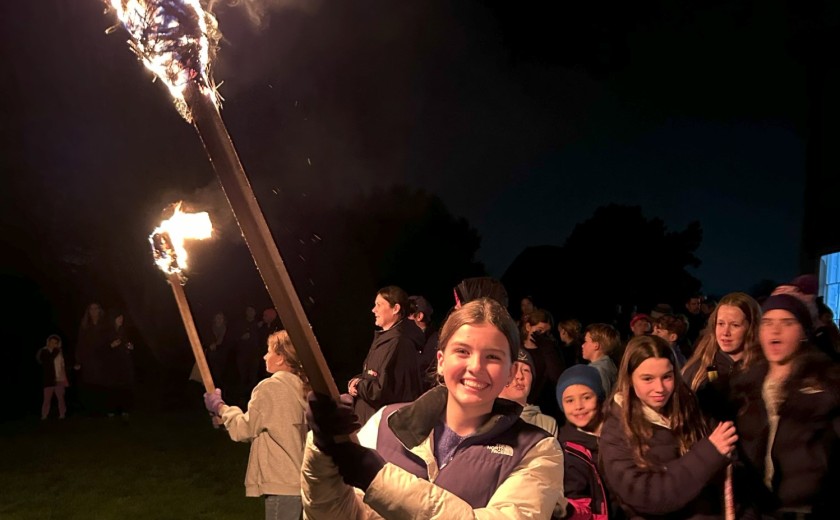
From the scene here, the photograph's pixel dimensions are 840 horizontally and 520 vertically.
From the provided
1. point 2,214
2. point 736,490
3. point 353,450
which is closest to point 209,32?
point 353,450

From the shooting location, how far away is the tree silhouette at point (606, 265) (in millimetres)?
28219

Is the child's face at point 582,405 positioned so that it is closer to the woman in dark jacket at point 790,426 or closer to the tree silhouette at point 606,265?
the woman in dark jacket at point 790,426

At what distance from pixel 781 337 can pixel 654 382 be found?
2.92 ft

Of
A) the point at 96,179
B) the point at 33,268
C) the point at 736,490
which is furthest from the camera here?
the point at 96,179

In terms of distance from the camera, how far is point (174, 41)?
2.14 metres

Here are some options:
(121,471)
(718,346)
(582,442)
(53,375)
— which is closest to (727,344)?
(718,346)

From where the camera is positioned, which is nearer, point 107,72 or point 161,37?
point 161,37

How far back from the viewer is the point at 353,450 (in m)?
2.15

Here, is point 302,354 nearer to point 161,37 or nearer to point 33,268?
point 161,37

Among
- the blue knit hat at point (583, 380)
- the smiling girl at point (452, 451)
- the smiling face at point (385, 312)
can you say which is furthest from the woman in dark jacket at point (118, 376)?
the smiling girl at point (452, 451)

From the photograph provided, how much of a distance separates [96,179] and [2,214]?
3713 mm

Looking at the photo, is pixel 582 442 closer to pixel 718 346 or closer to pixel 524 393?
pixel 524 393

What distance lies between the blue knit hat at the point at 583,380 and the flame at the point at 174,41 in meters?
3.10

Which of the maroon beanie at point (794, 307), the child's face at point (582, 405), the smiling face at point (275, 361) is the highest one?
the smiling face at point (275, 361)
